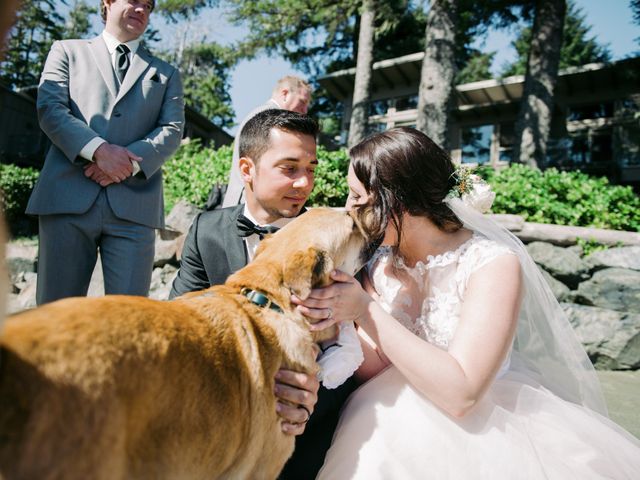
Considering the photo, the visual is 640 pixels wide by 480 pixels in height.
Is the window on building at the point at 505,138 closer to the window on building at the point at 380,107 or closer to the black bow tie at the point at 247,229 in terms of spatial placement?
the window on building at the point at 380,107

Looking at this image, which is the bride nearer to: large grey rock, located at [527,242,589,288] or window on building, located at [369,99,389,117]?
large grey rock, located at [527,242,589,288]

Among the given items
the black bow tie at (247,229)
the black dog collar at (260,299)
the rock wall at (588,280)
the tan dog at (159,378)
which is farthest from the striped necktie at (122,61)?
the rock wall at (588,280)

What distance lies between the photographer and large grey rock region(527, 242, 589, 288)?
765 cm

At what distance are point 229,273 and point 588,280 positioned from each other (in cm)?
681

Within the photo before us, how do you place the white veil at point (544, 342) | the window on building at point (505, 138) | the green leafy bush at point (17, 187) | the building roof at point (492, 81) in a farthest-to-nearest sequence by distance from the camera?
the window on building at point (505, 138) → the building roof at point (492, 81) → the green leafy bush at point (17, 187) → the white veil at point (544, 342)

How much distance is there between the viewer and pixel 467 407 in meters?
2.46

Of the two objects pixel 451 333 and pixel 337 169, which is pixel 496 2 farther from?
pixel 451 333

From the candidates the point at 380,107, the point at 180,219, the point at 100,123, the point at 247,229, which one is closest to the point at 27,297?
the point at 180,219

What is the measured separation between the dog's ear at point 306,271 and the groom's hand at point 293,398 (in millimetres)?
Answer: 408

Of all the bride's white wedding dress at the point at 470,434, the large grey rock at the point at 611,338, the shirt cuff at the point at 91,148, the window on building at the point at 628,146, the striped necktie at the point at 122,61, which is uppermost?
the window on building at the point at 628,146

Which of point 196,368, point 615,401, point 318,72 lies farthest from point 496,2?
point 196,368

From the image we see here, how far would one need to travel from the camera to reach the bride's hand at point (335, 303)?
241cm

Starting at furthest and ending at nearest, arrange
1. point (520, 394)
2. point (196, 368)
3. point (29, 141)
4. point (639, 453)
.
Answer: point (29, 141) < point (520, 394) < point (639, 453) < point (196, 368)

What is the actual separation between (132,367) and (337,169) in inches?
302
